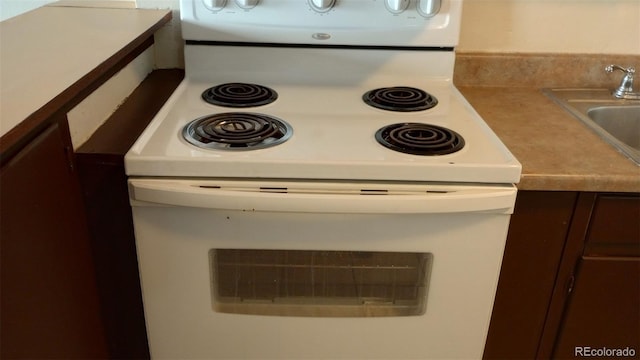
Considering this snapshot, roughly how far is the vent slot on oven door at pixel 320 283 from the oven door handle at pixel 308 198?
138 mm

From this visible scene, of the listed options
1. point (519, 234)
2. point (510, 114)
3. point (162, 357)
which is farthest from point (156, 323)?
point (510, 114)

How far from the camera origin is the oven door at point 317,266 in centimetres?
103

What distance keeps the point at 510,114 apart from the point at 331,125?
18.6 inches

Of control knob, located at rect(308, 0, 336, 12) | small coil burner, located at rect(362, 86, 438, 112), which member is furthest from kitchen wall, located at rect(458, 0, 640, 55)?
control knob, located at rect(308, 0, 336, 12)

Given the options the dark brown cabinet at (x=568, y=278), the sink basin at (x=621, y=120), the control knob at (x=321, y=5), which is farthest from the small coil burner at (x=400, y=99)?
the sink basin at (x=621, y=120)

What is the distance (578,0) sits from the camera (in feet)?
5.00

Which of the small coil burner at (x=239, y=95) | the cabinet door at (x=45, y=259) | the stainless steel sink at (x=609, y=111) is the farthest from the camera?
the stainless steel sink at (x=609, y=111)

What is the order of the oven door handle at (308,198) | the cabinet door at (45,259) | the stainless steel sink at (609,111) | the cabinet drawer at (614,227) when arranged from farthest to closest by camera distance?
A: the stainless steel sink at (609,111) < the cabinet drawer at (614,227) < the oven door handle at (308,198) < the cabinet door at (45,259)

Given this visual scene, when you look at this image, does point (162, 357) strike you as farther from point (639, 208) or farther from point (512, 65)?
point (512, 65)

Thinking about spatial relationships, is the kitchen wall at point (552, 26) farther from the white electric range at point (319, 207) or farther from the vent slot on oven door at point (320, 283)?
the vent slot on oven door at point (320, 283)

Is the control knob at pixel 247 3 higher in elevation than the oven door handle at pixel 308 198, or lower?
higher

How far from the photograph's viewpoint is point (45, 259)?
0.92 meters

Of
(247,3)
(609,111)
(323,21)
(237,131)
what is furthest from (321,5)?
(609,111)

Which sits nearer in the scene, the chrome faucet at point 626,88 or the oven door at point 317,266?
the oven door at point 317,266
